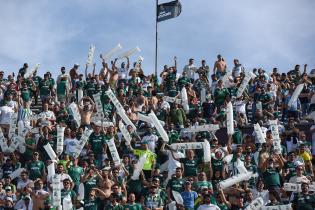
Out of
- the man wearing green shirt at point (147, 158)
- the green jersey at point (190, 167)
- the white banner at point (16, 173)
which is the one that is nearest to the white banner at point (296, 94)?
the green jersey at point (190, 167)

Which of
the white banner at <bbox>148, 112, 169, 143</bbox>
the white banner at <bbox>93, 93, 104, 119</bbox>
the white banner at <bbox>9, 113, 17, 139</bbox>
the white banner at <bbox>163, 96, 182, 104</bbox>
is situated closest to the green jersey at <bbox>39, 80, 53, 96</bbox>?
the white banner at <bbox>93, 93, 104, 119</bbox>

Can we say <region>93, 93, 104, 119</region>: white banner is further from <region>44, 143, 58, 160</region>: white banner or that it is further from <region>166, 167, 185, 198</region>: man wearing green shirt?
<region>166, 167, 185, 198</region>: man wearing green shirt

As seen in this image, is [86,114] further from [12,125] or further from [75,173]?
[75,173]

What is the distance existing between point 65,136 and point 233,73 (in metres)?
9.12

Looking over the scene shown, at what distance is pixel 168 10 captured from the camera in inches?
1588

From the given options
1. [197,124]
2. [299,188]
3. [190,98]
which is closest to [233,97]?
[190,98]

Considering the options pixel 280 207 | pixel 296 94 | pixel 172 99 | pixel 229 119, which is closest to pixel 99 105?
pixel 172 99

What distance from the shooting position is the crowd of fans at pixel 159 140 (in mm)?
22109

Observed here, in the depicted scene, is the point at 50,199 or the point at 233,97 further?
the point at 233,97

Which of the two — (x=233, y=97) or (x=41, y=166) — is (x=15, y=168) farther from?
(x=233, y=97)

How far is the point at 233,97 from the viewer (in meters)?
30.0

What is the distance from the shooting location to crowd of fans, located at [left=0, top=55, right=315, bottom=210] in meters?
22.1

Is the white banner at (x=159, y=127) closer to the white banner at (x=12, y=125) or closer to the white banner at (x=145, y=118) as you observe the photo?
the white banner at (x=145, y=118)

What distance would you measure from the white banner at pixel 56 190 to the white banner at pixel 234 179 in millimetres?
4072
